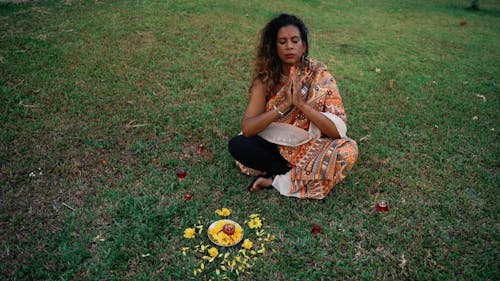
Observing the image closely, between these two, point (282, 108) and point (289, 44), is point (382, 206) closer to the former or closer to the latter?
point (282, 108)

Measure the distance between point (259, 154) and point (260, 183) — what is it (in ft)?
0.86

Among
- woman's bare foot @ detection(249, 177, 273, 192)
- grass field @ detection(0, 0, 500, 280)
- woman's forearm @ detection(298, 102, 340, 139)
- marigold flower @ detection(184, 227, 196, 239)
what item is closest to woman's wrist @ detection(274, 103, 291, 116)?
woman's forearm @ detection(298, 102, 340, 139)

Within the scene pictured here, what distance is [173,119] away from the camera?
4.26m

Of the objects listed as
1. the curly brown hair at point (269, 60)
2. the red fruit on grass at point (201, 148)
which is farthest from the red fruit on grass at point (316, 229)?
the red fruit on grass at point (201, 148)

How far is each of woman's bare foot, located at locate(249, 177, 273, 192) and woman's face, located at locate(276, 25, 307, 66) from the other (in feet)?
3.44

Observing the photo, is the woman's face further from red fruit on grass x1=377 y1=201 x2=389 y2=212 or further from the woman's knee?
red fruit on grass x1=377 y1=201 x2=389 y2=212

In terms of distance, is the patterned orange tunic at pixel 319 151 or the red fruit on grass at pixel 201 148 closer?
the patterned orange tunic at pixel 319 151

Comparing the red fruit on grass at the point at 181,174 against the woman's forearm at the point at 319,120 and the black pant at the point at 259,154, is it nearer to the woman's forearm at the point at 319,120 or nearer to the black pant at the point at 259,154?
the black pant at the point at 259,154

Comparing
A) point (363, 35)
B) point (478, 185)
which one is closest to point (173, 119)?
point (478, 185)

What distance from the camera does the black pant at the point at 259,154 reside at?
318cm

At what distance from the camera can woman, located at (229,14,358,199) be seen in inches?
118

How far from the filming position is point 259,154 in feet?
10.4

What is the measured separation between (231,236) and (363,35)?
6.46 m

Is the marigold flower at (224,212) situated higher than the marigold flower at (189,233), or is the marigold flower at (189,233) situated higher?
the marigold flower at (224,212)
